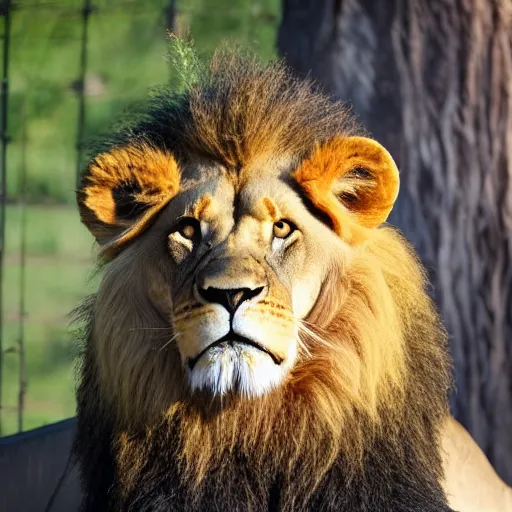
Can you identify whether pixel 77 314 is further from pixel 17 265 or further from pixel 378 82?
pixel 17 265

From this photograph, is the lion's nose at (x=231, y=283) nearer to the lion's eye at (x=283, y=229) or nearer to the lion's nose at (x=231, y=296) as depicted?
the lion's nose at (x=231, y=296)

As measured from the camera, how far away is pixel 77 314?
16.4 ft

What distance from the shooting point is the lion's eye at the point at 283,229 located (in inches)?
168

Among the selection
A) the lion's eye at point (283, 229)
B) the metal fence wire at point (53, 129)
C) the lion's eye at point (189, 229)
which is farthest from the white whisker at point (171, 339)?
the metal fence wire at point (53, 129)

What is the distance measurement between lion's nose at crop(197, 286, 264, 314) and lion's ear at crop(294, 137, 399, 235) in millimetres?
564

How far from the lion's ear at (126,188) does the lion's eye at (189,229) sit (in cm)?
18

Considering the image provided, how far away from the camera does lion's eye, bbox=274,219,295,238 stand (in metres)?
4.25

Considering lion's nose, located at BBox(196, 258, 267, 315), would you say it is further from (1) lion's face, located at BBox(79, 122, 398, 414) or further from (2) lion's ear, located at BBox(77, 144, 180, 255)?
(2) lion's ear, located at BBox(77, 144, 180, 255)

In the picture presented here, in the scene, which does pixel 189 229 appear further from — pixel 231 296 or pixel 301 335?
pixel 301 335

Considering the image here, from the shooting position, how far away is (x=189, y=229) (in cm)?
430

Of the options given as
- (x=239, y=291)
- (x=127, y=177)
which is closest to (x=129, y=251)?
(x=127, y=177)

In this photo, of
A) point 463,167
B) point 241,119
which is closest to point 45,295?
point 463,167

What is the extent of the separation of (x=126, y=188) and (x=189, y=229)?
1.26ft

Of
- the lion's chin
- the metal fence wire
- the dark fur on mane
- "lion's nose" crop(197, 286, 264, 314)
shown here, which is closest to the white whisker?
the lion's chin
